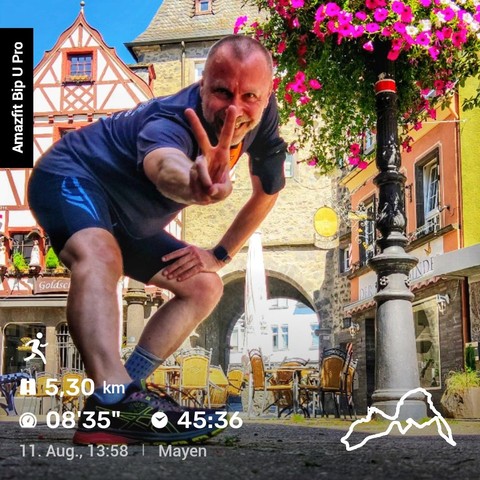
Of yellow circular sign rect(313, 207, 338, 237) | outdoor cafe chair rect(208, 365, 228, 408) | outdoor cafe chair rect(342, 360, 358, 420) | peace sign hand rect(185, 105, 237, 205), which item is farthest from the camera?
outdoor cafe chair rect(208, 365, 228, 408)

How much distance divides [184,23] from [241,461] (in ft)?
11.9

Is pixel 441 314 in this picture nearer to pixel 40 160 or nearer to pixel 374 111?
pixel 374 111

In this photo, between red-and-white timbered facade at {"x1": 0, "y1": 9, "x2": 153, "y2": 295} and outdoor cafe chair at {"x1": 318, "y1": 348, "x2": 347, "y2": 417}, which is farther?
outdoor cafe chair at {"x1": 318, "y1": 348, "x2": 347, "y2": 417}

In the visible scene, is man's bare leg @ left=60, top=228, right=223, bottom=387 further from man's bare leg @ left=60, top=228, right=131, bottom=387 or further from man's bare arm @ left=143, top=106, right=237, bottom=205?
man's bare arm @ left=143, top=106, right=237, bottom=205

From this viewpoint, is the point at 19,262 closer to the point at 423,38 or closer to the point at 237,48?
the point at 237,48

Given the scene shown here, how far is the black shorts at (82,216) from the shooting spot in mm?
3072

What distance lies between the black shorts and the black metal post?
7.03 ft

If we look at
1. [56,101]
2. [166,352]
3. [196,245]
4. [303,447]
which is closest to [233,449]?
[303,447]

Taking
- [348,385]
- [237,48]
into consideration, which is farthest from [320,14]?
[348,385]

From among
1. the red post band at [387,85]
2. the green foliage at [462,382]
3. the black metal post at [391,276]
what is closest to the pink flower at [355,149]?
the black metal post at [391,276]

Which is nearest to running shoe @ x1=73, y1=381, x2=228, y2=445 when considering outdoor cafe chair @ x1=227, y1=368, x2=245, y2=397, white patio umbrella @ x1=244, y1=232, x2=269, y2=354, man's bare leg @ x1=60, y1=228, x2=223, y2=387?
man's bare leg @ x1=60, y1=228, x2=223, y2=387

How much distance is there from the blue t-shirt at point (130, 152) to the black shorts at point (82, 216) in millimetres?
31

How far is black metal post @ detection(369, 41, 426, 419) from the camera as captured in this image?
5.04 meters

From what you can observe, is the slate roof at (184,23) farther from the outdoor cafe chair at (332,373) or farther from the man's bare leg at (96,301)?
the outdoor cafe chair at (332,373)
